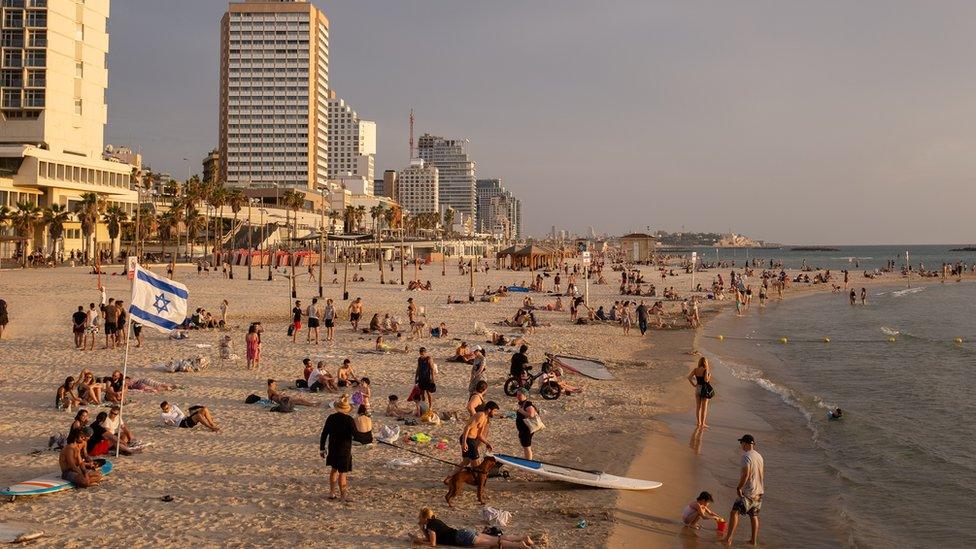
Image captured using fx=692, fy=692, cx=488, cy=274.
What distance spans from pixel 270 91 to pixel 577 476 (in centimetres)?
13670

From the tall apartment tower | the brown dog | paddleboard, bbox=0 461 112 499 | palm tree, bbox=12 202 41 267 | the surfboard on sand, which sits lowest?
the surfboard on sand

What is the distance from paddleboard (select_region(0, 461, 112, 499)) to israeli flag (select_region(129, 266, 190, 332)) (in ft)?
7.84

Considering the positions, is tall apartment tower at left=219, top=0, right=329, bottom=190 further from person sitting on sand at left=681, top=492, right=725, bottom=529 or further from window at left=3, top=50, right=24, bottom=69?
person sitting on sand at left=681, top=492, right=725, bottom=529

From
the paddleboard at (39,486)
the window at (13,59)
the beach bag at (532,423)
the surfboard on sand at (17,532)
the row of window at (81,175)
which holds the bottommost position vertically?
the surfboard on sand at (17,532)

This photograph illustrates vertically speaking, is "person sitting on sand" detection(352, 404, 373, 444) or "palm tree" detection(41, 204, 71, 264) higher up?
"palm tree" detection(41, 204, 71, 264)

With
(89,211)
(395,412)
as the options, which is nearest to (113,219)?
(89,211)

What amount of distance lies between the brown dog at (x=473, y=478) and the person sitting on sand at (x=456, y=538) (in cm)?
133

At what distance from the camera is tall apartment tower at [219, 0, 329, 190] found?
13250 cm

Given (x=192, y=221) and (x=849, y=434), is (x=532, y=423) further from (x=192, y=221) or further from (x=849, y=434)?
(x=192, y=221)

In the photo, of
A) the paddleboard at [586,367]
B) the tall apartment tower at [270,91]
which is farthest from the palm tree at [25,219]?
the tall apartment tower at [270,91]

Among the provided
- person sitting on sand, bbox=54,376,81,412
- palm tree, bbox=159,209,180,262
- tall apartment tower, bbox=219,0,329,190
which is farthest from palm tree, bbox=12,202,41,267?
tall apartment tower, bbox=219,0,329,190

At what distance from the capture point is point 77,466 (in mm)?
9070

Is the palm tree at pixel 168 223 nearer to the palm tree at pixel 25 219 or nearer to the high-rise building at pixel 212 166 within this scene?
the palm tree at pixel 25 219

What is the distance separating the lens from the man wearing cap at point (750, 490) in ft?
28.6
